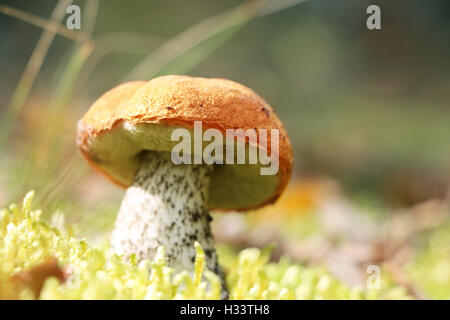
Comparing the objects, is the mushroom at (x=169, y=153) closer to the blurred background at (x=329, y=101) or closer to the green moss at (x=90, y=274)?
the green moss at (x=90, y=274)

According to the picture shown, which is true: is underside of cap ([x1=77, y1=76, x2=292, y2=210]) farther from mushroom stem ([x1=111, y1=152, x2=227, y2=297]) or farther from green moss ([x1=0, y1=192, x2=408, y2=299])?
green moss ([x1=0, y1=192, x2=408, y2=299])

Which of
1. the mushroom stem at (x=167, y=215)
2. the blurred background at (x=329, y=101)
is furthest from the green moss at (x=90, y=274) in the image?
the blurred background at (x=329, y=101)

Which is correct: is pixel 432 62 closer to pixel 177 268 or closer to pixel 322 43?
pixel 322 43

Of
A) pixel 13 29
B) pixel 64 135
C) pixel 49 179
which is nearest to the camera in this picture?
pixel 49 179

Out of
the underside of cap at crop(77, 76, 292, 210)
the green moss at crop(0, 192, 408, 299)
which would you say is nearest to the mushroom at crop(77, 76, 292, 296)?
the underside of cap at crop(77, 76, 292, 210)
